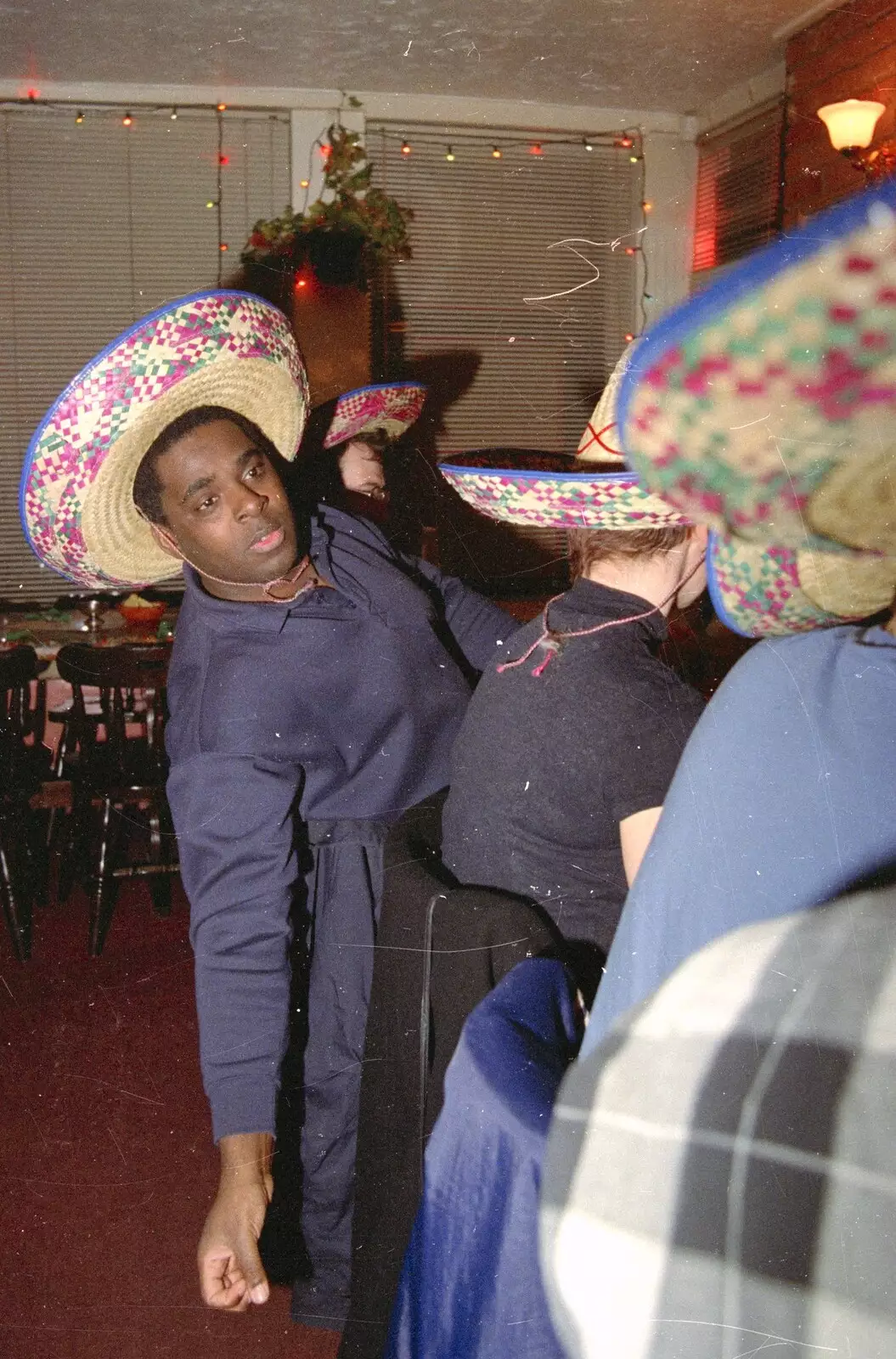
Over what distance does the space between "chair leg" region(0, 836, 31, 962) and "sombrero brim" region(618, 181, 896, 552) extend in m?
3.14

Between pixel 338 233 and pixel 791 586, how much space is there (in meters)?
4.06

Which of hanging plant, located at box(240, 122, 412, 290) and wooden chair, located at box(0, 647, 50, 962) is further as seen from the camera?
hanging plant, located at box(240, 122, 412, 290)

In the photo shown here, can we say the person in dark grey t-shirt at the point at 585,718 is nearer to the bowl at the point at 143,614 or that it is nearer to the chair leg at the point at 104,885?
the chair leg at the point at 104,885

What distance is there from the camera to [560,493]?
1.15 metres

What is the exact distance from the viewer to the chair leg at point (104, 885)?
3.35 meters

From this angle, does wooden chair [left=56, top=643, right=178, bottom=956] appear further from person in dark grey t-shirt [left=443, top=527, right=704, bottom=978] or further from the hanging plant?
person in dark grey t-shirt [left=443, top=527, right=704, bottom=978]

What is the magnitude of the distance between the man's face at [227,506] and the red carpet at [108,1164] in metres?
1.52

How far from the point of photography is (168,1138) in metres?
2.52

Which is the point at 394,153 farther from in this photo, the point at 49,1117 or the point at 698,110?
the point at 49,1117

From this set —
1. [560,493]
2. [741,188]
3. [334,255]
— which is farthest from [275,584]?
[741,188]

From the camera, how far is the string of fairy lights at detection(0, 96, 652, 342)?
496 centimetres

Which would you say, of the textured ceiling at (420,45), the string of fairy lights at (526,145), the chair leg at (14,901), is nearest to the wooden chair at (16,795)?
the chair leg at (14,901)

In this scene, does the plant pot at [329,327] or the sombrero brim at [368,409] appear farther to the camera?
the plant pot at [329,327]

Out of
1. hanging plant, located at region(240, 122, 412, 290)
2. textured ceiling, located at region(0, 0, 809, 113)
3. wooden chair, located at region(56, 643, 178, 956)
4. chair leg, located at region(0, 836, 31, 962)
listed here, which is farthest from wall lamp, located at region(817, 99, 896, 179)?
chair leg, located at region(0, 836, 31, 962)
